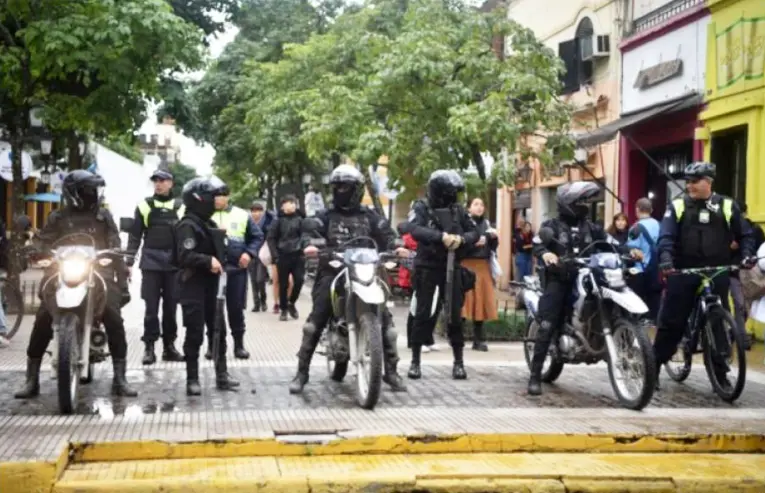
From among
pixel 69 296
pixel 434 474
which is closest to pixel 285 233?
pixel 69 296

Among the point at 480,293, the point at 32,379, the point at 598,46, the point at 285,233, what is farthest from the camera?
the point at 598,46

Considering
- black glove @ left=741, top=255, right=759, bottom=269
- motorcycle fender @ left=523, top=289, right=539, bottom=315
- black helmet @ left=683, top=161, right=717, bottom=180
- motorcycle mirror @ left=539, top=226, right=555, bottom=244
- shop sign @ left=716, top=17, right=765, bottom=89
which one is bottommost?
motorcycle fender @ left=523, top=289, right=539, bottom=315

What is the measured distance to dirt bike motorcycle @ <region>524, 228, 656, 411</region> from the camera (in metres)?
8.42

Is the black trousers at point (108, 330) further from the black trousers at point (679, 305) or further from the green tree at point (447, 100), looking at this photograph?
the green tree at point (447, 100)

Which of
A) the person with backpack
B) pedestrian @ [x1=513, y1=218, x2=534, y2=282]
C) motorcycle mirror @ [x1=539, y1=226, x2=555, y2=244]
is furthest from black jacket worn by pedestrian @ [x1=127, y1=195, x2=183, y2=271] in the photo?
pedestrian @ [x1=513, y1=218, x2=534, y2=282]

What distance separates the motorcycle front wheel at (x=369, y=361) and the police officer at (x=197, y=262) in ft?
4.31

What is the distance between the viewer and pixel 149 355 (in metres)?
11.3

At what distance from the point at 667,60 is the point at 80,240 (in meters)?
12.9

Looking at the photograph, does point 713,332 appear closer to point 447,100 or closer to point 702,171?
point 702,171

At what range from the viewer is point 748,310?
11.8m

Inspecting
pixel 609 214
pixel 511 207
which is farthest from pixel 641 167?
pixel 511 207

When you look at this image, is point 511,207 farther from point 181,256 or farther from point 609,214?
point 181,256

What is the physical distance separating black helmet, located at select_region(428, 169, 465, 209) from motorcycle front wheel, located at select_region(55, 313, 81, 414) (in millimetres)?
3344

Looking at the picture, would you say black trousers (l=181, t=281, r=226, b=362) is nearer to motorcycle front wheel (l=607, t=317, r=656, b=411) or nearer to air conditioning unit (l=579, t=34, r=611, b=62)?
motorcycle front wheel (l=607, t=317, r=656, b=411)
